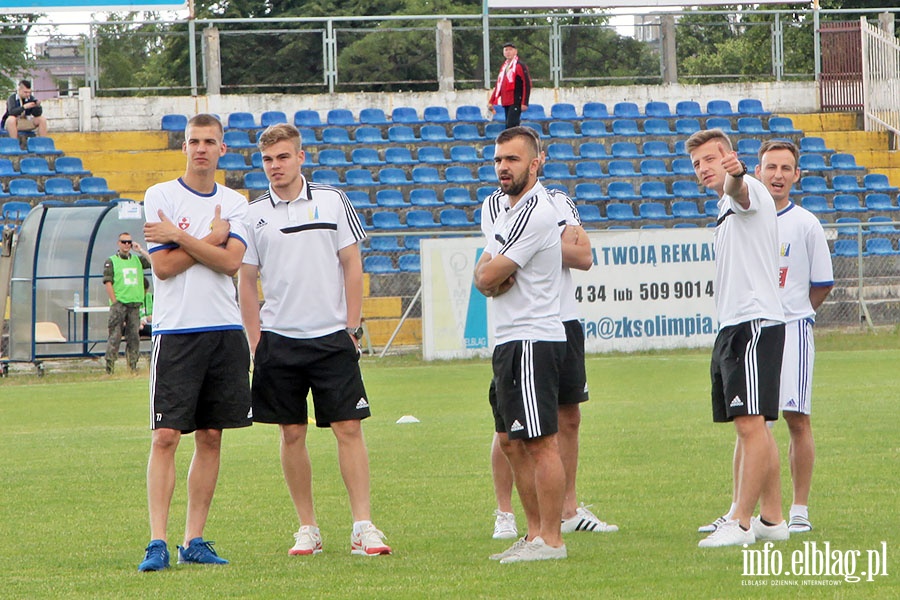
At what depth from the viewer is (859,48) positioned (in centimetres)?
3191

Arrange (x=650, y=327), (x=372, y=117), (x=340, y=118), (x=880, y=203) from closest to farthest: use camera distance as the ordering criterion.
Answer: (x=650, y=327), (x=880, y=203), (x=340, y=118), (x=372, y=117)

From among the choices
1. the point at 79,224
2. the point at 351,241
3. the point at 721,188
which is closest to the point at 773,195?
the point at 721,188

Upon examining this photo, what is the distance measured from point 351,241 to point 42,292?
1659 centimetres

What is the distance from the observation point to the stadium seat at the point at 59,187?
25609 mm

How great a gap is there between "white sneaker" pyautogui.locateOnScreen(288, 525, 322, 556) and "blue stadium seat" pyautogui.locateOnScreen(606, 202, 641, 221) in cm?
2088

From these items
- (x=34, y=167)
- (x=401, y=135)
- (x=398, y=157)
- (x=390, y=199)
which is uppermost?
(x=401, y=135)

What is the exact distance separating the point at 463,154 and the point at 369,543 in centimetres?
2240

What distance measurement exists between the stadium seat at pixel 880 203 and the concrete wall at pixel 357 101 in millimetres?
3972

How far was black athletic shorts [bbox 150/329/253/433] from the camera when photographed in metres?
6.70

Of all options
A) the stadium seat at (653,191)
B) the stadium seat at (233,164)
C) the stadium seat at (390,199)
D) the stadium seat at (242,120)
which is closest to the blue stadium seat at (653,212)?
the stadium seat at (653,191)

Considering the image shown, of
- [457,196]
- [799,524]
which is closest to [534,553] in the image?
[799,524]

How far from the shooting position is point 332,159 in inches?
1091

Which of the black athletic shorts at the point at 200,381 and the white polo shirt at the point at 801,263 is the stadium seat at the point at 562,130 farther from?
the black athletic shorts at the point at 200,381

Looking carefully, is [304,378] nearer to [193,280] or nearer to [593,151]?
[193,280]
